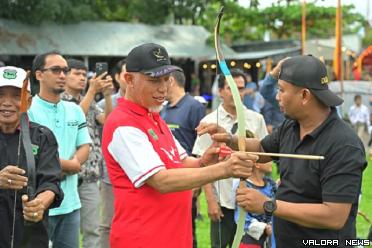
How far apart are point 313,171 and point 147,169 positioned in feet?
2.80

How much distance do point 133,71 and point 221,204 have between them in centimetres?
247

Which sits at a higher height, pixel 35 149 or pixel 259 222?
pixel 35 149

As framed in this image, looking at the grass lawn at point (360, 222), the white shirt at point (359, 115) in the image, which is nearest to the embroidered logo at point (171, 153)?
the grass lawn at point (360, 222)

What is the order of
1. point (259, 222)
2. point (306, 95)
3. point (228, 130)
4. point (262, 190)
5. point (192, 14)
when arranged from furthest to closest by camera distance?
point (192, 14)
point (228, 130)
point (262, 190)
point (259, 222)
point (306, 95)

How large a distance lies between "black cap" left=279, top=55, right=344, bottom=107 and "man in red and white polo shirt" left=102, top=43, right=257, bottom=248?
2.11ft

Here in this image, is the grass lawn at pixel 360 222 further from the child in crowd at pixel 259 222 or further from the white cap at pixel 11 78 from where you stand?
the white cap at pixel 11 78

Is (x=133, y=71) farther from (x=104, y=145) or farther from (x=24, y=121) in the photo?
(x=24, y=121)

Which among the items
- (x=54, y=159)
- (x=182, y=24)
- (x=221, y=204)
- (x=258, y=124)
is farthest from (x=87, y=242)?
(x=182, y=24)

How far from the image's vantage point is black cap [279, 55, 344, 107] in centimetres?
340

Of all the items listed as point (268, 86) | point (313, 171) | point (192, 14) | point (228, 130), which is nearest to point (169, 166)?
point (313, 171)

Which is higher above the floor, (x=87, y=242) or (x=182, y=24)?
(x=182, y=24)

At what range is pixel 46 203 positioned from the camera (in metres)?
3.60

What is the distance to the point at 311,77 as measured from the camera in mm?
3418

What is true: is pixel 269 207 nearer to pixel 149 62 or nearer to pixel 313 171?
pixel 313 171
